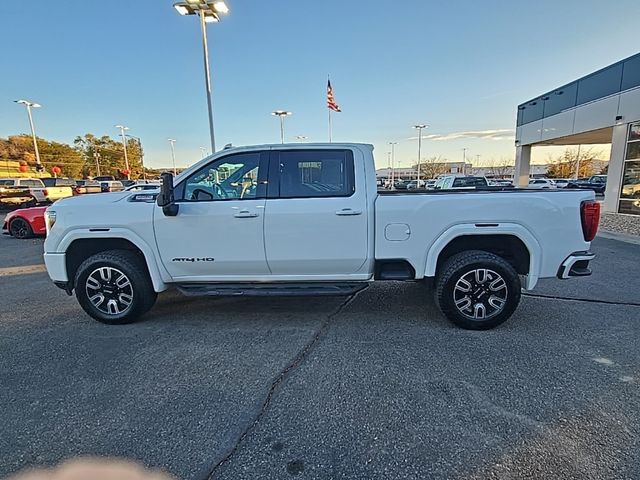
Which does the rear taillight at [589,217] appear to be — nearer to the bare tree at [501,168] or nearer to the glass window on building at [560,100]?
the glass window on building at [560,100]

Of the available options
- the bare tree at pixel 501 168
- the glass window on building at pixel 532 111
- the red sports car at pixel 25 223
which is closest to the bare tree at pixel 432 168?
the bare tree at pixel 501 168

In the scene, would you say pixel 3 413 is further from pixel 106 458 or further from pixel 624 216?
pixel 624 216

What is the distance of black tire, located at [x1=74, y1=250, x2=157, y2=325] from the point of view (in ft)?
13.2

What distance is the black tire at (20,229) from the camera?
34.7ft

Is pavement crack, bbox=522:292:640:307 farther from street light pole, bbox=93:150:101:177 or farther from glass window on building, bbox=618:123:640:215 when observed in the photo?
street light pole, bbox=93:150:101:177

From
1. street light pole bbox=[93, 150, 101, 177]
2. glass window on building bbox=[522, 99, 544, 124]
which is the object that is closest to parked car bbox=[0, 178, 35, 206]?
glass window on building bbox=[522, 99, 544, 124]

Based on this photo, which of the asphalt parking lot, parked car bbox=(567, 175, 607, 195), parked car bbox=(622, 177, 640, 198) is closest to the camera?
the asphalt parking lot

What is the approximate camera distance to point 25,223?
1059 centimetres

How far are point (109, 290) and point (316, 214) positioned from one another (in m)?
2.56

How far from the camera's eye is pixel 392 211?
12.3ft

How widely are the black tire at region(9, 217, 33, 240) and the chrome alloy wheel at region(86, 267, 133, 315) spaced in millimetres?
8983

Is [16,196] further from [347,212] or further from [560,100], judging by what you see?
[560,100]

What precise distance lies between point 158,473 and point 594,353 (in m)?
3.78

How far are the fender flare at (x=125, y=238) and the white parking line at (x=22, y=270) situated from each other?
397 centimetres
